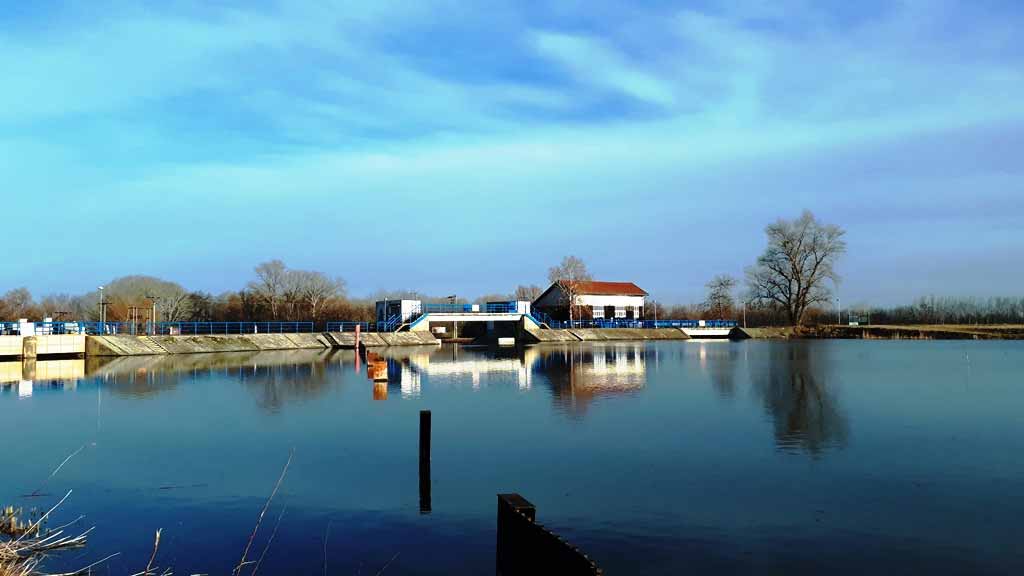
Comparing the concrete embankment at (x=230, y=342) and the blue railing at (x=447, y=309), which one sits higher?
the blue railing at (x=447, y=309)

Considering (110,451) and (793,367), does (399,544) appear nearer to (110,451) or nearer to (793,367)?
(110,451)

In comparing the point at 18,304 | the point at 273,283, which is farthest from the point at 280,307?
the point at 18,304

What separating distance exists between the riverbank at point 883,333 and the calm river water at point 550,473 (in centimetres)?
5515

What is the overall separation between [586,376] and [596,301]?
49829 millimetres

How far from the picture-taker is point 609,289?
86375 mm

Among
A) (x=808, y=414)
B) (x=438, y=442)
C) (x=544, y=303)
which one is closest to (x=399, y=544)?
(x=438, y=442)

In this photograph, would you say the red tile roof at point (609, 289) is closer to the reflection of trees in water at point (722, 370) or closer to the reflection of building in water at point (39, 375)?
the reflection of trees in water at point (722, 370)

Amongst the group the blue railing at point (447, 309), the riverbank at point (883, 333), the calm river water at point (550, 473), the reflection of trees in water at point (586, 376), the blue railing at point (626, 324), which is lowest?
the calm river water at point (550, 473)

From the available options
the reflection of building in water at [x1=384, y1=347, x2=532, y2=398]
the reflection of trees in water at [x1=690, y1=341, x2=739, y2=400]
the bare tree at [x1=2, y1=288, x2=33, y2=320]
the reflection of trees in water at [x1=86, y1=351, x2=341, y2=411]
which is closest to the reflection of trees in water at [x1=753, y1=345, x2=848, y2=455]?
the reflection of trees in water at [x1=690, y1=341, x2=739, y2=400]

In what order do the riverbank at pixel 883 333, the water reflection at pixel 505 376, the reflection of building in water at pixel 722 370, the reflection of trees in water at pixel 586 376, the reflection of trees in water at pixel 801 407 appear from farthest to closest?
the riverbank at pixel 883 333, the reflection of building in water at pixel 722 370, the reflection of trees in water at pixel 586 376, the water reflection at pixel 505 376, the reflection of trees in water at pixel 801 407

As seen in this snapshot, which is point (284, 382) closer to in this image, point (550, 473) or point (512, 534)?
point (550, 473)

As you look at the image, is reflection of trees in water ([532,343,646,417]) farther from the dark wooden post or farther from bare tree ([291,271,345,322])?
bare tree ([291,271,345,322])

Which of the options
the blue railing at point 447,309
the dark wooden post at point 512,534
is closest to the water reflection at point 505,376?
the dark wooden post at point 512,534

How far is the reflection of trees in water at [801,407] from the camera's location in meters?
17.2
